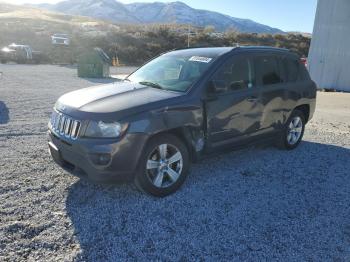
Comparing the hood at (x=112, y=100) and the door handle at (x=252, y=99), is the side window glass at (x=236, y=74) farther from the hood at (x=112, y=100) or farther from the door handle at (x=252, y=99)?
the hood at (x=112, y=100)

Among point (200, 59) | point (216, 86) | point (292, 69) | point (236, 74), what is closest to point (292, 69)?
point (292, 69)

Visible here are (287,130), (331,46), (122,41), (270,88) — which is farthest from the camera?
(122,41)

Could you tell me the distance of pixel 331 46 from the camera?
55.0 ft

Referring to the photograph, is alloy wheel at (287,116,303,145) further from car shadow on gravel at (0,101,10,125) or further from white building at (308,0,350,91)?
white building at (308,0,350,91)

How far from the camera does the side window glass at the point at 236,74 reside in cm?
497

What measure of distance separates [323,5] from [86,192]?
51.8 ft

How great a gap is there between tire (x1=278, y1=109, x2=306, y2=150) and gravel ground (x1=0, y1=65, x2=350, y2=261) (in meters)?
0.34

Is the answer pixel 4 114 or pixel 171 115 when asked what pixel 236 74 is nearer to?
pixel 171 115

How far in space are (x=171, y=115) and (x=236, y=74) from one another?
1442 millimetres

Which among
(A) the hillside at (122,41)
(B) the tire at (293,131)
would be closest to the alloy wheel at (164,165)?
(B) the tire at (293,131)

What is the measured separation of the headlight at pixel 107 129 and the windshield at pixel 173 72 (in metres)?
1.10

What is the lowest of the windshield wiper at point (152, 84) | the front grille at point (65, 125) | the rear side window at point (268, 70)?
the front grille at point (65, 125)

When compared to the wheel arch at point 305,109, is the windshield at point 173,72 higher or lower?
higher

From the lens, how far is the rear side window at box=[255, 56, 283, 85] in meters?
5.64
